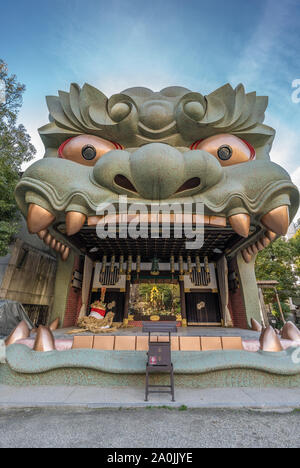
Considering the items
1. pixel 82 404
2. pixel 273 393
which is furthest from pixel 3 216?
pixel 273 393

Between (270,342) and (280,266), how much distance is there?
1504 centimetres

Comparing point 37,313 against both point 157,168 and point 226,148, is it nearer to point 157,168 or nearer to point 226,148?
point 157,168

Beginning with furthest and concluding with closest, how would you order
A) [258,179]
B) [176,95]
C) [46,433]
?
[176,95], [258,179], [46,433]

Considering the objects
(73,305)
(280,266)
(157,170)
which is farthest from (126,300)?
(280,266)

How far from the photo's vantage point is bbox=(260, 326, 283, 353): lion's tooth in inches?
172

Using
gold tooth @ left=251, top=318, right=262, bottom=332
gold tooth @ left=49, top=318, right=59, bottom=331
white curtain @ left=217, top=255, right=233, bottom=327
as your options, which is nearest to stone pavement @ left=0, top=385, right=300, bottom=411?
gold tooth @ left=251, top=318, right=262, bottom=332

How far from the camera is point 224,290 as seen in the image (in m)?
8.35

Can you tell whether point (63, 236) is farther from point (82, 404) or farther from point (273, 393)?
point (273, 393)

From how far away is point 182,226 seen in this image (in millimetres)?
5703

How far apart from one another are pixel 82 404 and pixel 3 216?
709 centimetres

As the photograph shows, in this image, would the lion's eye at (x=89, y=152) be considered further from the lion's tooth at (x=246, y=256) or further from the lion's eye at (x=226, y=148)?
the lion's tooth at (x=246, y=256)

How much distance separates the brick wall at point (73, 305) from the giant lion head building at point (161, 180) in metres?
0.04

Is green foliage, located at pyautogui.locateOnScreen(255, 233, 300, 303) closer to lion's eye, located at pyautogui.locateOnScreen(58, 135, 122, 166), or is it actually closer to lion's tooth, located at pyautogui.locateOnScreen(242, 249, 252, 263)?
lion's tooth, located at pyautogui.locateOnScreen(242, 249, 252, 263)

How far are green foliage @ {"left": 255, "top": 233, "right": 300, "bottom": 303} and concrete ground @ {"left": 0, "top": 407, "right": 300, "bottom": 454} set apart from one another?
16.2m
